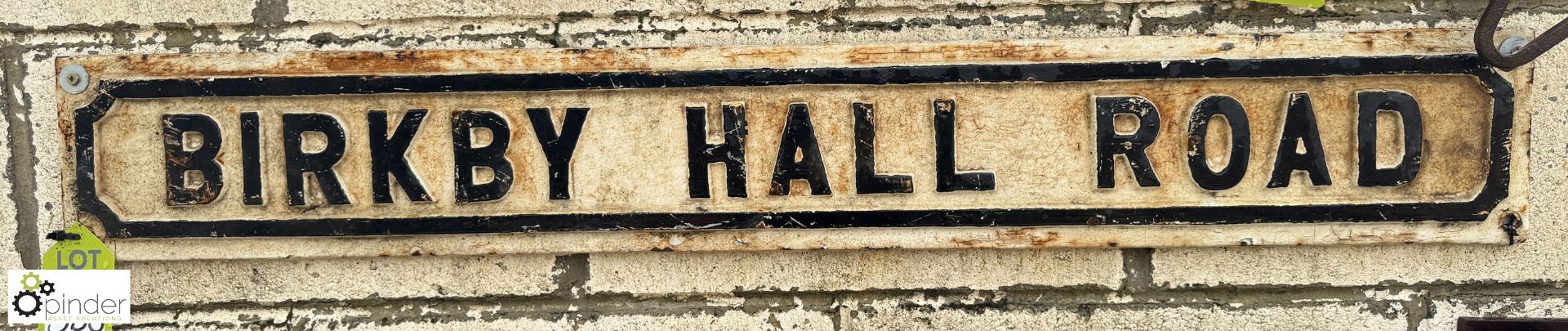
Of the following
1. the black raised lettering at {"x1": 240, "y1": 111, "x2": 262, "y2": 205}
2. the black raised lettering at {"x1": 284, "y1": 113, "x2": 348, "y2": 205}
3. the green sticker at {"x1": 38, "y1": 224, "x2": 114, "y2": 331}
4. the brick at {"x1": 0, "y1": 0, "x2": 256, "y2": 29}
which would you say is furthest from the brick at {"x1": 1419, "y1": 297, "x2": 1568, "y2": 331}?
the green sticker at {"x1": 38, "y1": 224, "x2": 114, "y2": 331}

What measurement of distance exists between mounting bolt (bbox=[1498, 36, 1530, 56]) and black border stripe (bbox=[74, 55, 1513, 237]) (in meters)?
0.04

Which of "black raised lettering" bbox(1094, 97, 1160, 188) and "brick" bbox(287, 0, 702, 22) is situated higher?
"brick" bbox(287, 0, 702, 22)

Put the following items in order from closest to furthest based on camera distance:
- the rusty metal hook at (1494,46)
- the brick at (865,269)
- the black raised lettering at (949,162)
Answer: the rusty metal hook at (1494,46) < the black raised lettering at (949,162) < the brick at (865,269)

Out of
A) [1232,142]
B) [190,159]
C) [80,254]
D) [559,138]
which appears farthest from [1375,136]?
[80,254]

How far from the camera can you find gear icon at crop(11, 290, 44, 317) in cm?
126

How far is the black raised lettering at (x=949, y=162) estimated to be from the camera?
1.13 m

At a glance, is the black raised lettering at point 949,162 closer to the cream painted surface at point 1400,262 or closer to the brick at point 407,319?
the cream painted surface at point 1400,262

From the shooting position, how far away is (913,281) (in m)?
1.24

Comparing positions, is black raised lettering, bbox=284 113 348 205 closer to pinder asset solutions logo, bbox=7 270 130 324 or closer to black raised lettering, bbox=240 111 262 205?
black raised lettering, bbox=240 111 262 205

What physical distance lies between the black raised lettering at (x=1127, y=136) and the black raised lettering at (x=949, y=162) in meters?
0.16

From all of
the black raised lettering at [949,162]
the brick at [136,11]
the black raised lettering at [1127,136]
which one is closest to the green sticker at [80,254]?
the brick at [136,11]

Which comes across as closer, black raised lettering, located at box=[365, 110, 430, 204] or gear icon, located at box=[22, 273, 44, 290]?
black raised lettering, located at box=[365, 110, 430, 204]

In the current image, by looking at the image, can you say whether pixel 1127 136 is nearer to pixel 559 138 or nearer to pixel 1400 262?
pixel 1400 262

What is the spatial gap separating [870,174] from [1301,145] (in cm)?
63
